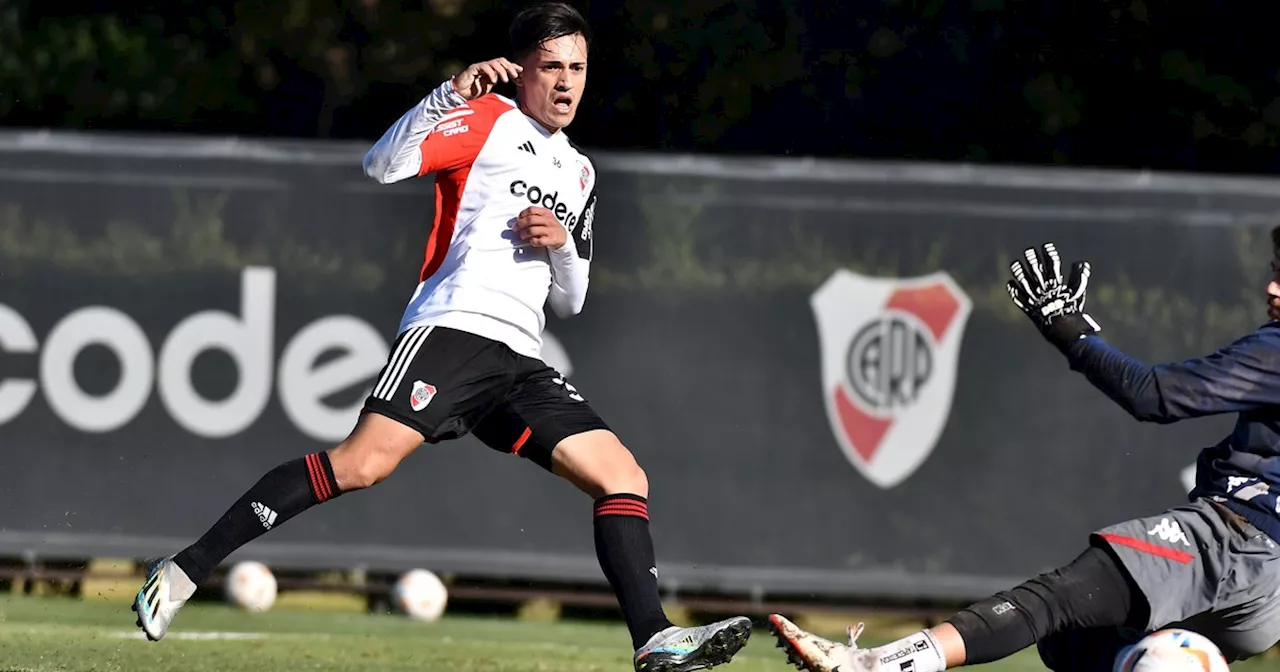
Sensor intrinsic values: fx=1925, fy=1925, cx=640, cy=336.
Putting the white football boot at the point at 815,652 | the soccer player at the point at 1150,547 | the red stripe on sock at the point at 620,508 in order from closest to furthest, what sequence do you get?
the white football boot at the point at 815,652
the soccer player at the point at 1150,547
the red stripe on sock at the point at 620,508

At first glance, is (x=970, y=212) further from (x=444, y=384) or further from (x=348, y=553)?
(x=444, y=384)

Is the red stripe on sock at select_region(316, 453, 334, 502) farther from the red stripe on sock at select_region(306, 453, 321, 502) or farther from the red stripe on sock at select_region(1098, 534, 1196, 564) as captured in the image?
the red stripe on sock at select_region(1098, 534, 1196, 564)

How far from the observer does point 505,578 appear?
959 centimetres

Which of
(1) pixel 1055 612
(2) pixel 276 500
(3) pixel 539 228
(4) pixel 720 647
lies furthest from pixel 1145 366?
(2) pixel 276 500

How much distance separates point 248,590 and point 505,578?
126 centimetres

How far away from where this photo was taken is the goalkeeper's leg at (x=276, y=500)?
577 cm

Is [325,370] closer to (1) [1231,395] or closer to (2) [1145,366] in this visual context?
(2) [1145,366]

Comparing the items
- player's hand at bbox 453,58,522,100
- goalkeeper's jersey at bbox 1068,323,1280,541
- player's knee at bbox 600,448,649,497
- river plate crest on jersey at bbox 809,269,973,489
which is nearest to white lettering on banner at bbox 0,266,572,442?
river plate crest on jersey at bbox 809,269,973,489

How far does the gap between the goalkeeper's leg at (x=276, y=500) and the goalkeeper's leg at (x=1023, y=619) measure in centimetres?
134

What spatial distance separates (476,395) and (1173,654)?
7.17ft

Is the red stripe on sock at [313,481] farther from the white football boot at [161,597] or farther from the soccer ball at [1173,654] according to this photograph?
the soccer ball at [1173,654]

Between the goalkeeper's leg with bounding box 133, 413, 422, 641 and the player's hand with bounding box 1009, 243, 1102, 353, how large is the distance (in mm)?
1872

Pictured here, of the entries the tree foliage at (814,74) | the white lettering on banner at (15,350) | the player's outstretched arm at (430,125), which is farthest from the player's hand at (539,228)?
the tree foliage at (814,74)

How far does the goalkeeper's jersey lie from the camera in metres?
5.31
